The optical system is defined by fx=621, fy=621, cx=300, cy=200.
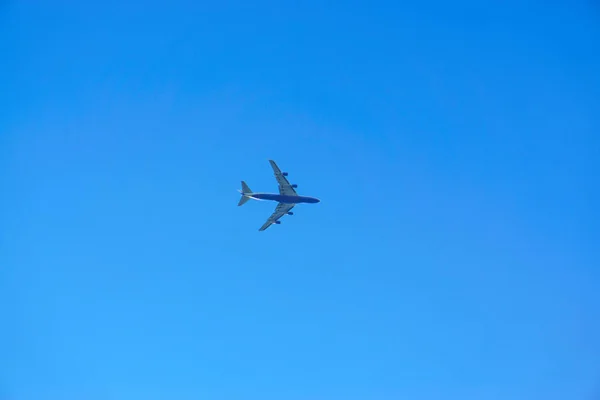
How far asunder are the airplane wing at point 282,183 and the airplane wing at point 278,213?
4.05 m

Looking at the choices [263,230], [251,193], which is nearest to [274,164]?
[251,193]

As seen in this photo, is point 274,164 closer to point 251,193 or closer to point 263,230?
point 251,193

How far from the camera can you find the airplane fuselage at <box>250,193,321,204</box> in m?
151

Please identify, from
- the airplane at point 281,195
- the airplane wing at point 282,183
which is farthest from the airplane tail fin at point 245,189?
the airplane wing at point 282,183

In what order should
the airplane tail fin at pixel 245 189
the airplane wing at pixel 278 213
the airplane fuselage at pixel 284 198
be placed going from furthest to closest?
1. the airplane wing at pixel 278 213
2. the airplane tail fin at pixel 245 189
3. the airplane fuselage at pixel 284 198

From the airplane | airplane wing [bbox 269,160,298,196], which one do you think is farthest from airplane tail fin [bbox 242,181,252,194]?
airplane wing [bbox 269,160,298,196]

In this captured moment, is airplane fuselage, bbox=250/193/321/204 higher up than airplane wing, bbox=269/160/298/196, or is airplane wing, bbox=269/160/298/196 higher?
airplane wing, bbox=269/160/298/196

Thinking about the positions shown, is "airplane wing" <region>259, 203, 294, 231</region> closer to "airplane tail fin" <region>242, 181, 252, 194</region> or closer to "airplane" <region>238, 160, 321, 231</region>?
"airplane" <region>238, 160, 321, 231</region>

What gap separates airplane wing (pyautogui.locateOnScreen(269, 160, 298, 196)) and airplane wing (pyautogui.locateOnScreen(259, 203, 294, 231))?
160 inches

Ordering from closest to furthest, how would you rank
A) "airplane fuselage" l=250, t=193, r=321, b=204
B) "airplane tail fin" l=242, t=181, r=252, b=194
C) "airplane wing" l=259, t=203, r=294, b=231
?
"airplane fuselage" l=250, t=193, r=321, b=204
"airplane tail fin" l=242, t=181, r=252, b=194
"airplane wing" l=259, t=203, r=294, b=231

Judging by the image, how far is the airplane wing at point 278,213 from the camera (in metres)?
156

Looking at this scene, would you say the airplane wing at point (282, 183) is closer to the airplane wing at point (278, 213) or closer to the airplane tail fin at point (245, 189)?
the airplane wing at point (278, 213)

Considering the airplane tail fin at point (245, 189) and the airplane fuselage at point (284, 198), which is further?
the airplane tail fin at point (245, 189)

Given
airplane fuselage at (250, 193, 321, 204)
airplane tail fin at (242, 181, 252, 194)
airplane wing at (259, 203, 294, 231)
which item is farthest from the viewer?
airplane wing at (259, 203, 294, 231)
